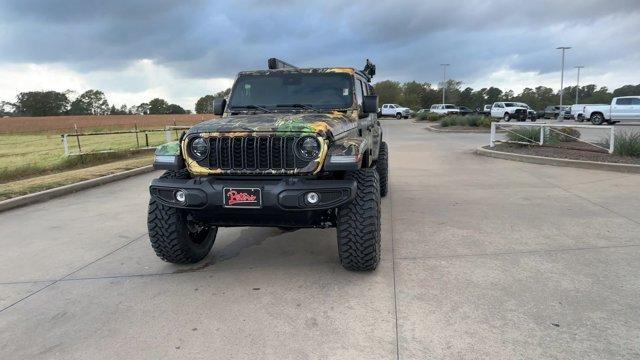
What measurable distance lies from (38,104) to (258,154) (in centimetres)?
11018

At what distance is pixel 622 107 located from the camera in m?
29.6

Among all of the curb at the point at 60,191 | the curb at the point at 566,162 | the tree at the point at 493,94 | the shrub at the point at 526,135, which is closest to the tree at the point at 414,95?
the tree at the point at 493,94

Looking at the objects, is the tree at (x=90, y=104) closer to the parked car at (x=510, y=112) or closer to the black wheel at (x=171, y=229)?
the parked car at (x=510, y=112)

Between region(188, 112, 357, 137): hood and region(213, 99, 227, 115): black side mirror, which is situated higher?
region(213, 99, 227, 115): black side mirror

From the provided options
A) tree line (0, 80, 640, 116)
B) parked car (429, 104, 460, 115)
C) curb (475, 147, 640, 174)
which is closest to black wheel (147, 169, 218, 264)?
Answer: curb (475, 147, 640, 174)

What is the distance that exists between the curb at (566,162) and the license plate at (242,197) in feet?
28.5

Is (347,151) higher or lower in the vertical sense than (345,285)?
higher

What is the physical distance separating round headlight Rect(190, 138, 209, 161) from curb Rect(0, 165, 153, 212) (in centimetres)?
504

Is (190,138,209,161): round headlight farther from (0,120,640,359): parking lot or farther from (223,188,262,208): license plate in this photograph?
(0,120,640,359): parking lot

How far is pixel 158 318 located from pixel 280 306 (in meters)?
0.89

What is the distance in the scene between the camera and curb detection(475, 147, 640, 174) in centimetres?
987

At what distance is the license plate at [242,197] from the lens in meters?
3.96

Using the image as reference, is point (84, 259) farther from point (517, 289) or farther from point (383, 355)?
point (517, 289)

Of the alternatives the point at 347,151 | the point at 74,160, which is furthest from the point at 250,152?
the point at 74,160
